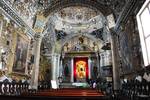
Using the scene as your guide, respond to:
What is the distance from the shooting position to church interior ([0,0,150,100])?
511 cm

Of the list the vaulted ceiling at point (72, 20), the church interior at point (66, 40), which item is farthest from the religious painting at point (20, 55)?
the vaulted ceiling at point (72, 20)

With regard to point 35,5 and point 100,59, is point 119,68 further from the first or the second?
point 100,59

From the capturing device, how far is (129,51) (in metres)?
6.70

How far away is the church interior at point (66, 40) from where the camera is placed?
5.11 metres

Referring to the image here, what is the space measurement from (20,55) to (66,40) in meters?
12.8

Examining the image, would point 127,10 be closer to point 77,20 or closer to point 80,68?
point 77,20

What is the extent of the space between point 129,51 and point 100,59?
553 inches

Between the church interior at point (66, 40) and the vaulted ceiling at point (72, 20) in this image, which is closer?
the church interior at point (66, 40)

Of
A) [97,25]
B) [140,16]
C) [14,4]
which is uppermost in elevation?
[97,25]

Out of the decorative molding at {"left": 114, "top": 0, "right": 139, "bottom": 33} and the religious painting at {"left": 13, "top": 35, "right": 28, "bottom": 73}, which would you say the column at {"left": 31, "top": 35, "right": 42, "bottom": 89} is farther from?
the decorative molding at {"left": 114, "top": 0, "right": 139, "bottom": 33}

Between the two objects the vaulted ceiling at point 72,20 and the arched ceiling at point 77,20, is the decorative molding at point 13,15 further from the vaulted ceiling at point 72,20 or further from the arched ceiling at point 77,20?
the arched ceiling at point 77,20

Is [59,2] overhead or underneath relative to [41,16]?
overhead

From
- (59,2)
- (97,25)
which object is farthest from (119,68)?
(97,25)

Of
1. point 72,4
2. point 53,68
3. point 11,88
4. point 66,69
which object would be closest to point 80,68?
point 66,69
